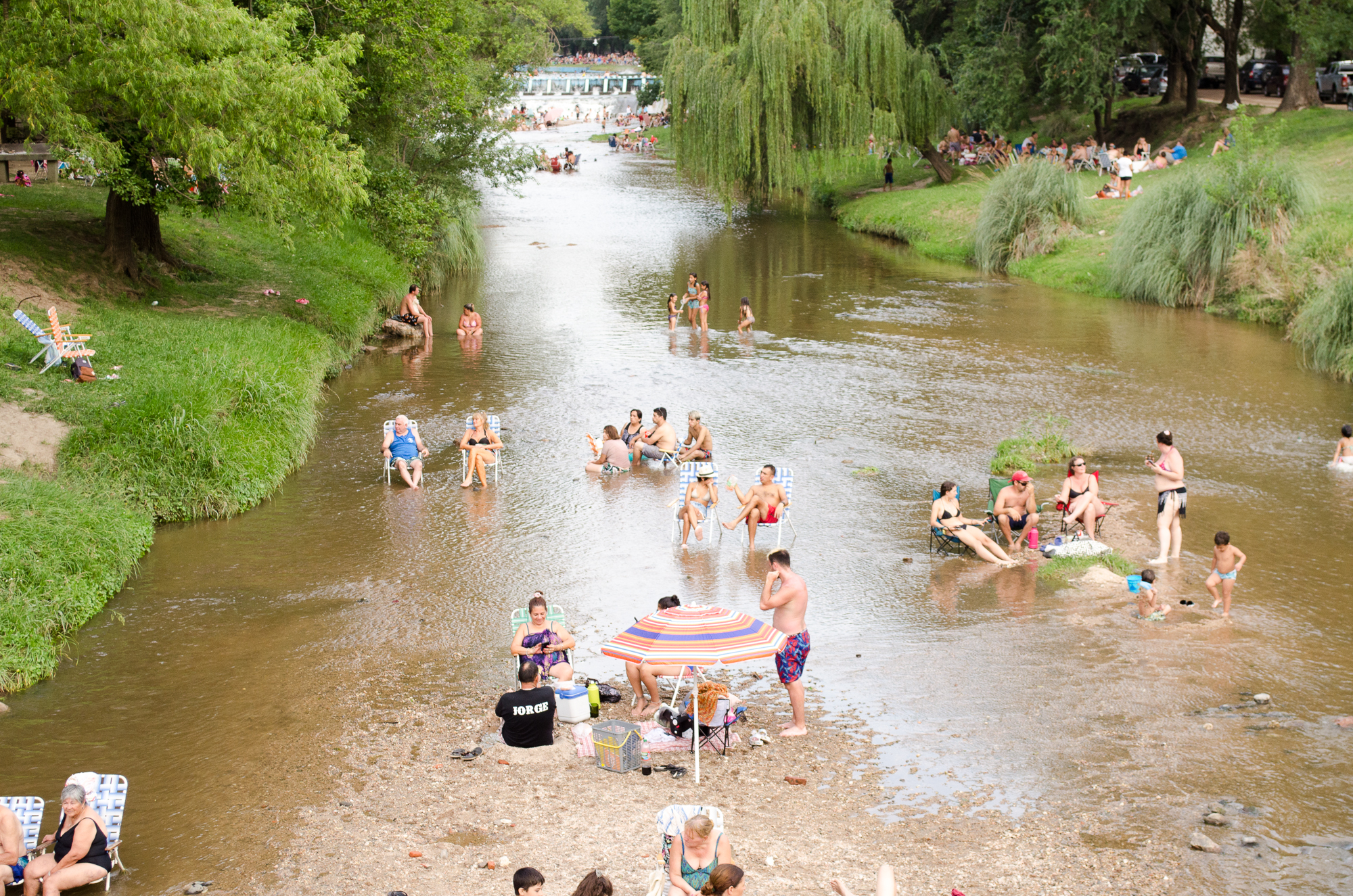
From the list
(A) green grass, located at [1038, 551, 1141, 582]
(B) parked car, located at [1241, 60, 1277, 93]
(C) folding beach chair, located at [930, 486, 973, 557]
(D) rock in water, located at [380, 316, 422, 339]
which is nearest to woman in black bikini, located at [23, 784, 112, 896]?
(C) folding beach chair, located at [930, 486, 973, 557]

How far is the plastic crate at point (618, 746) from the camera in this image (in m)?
8.70

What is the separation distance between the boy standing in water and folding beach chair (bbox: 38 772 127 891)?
9.63 meters

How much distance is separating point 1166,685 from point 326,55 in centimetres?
1691

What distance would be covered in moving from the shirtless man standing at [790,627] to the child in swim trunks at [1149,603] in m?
3.80

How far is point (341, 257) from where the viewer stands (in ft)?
88.6

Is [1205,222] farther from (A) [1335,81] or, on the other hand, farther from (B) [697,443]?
(A) [1335,81]

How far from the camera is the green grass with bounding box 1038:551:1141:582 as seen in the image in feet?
40.4

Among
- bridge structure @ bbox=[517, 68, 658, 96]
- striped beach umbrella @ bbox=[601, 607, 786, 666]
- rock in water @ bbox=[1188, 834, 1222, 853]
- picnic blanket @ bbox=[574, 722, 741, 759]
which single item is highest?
bridge structure @ bbox=[517, 68, 658, 96]

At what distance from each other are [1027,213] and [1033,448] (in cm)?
1757

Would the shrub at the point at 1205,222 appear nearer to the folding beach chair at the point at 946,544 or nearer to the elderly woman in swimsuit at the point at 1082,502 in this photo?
the elderly woman in swimsuit at the point at 1082,502

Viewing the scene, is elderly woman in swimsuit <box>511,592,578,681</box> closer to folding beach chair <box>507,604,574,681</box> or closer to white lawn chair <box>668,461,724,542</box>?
folding beach chair <box>507,604,574,681</box>

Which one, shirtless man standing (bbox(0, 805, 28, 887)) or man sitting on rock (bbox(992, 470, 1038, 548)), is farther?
man sitting on rock (bbox(992, 470, 1038, 548))

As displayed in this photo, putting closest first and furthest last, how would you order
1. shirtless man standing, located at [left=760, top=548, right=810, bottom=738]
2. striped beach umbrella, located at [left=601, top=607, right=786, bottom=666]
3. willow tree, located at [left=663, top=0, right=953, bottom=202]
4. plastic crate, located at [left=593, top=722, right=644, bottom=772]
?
1. striped beach umbrella, located at [left=601, top=607, right=786, bottom=666]
2. plastic crate, located at [left=593, top=722, right=644, bottom=772]
3. shirtless man standing, located at [left=760, top=548, right=810, bottom=738]
4. willow tree, located at [left=663, top=0, right=953, bottom=202]

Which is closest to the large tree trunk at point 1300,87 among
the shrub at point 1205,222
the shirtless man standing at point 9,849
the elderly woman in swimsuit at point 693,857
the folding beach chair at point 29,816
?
the shrub at point 1205,222
